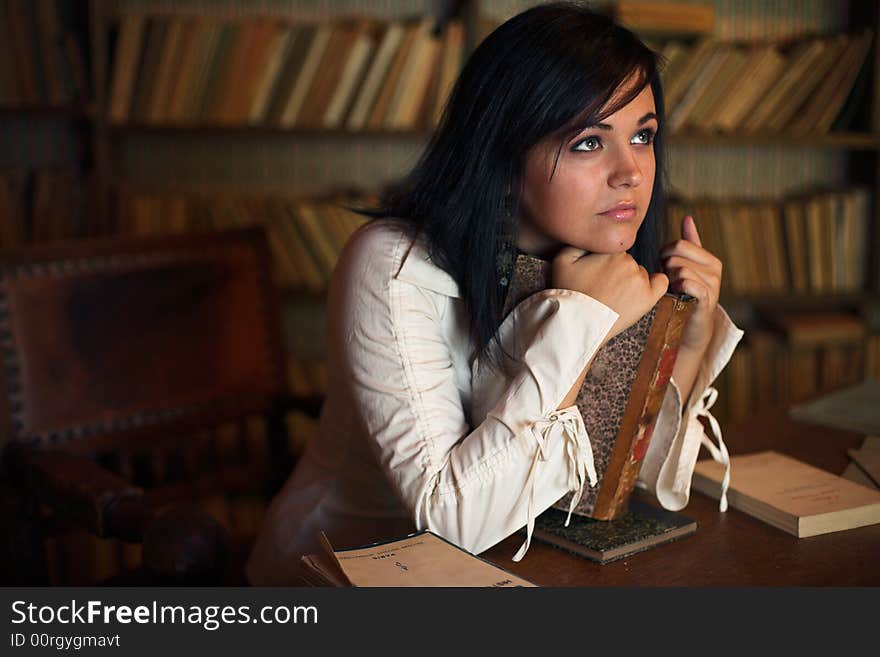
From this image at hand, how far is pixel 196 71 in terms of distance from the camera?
108 inches

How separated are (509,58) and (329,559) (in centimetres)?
64

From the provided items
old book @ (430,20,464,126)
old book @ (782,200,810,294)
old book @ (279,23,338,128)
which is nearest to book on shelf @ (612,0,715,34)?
old book @ (430,20,464,126)

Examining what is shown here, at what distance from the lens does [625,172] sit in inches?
44.6

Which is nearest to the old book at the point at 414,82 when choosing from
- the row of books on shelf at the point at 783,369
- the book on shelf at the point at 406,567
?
the row of books on shelf at the point at 783,369

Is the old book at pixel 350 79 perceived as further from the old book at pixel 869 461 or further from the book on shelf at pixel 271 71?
the old book at pixel 869 461

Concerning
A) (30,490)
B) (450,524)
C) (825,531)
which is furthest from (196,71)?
(825,531)

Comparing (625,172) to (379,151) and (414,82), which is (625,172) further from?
(379,151)

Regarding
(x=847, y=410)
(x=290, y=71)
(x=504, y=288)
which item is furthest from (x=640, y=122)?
(x=290, y=71)

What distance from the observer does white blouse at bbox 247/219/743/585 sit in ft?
3.51

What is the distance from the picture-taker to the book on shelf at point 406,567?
0.90m

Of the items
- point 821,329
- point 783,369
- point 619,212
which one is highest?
point 619,212

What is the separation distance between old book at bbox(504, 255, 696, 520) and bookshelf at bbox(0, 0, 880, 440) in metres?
1.78

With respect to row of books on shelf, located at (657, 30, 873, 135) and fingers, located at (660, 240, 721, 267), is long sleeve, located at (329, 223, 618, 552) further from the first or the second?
row of books on shelf, located at (657, 30, 873, 135)

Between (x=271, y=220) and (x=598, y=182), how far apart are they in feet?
5.97
